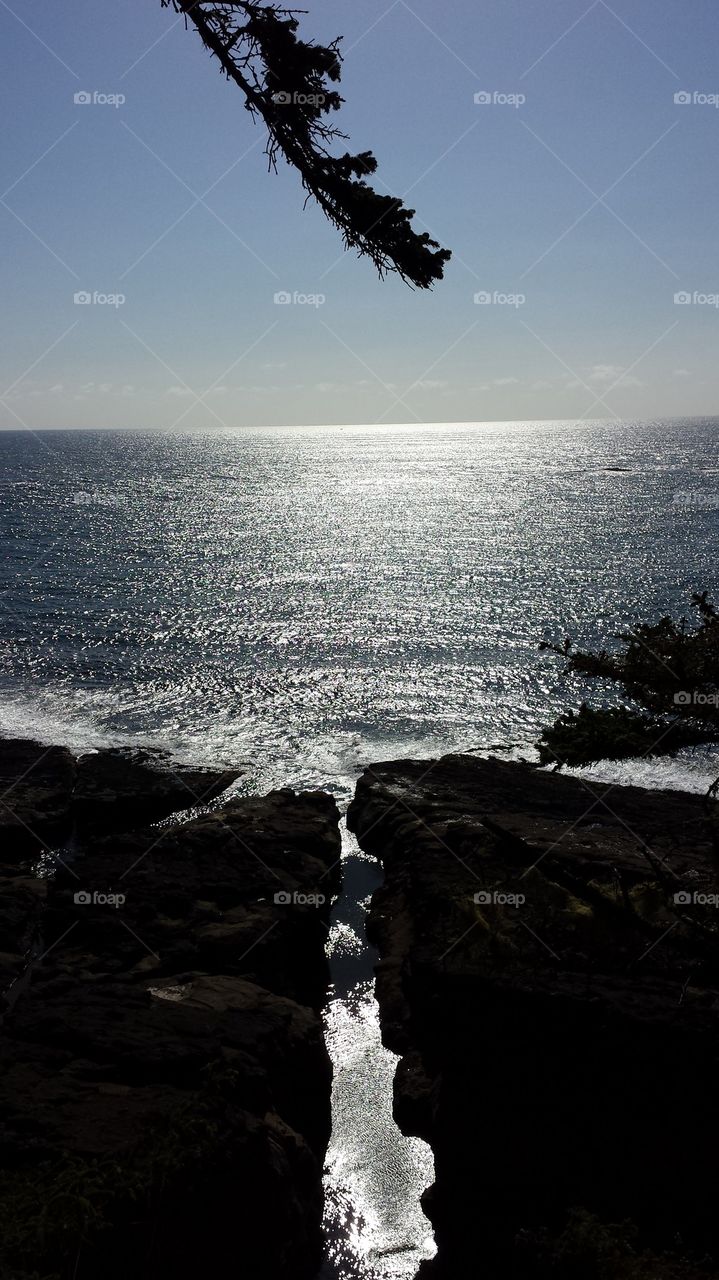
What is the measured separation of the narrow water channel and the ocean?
4 centimetres

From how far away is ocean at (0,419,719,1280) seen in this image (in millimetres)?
16469

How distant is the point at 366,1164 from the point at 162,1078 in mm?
4774

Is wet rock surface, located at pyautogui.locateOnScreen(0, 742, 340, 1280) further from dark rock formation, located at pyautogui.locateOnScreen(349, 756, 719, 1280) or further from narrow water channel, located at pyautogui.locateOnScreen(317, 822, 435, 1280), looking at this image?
dark rock formation, located at pyautogui.locateOnScreen(349, 756, 719, 1280)

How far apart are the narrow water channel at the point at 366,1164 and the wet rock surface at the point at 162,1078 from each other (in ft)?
1.69

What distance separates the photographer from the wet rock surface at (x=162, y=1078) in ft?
26.6

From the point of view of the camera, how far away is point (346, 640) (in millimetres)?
49188

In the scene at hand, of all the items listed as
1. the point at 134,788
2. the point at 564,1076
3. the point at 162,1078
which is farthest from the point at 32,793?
the point at 564,1076

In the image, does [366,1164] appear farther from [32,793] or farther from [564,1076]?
[32,793]

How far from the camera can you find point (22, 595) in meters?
56.7

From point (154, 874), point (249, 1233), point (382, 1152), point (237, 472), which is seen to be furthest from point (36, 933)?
point (237, 472)

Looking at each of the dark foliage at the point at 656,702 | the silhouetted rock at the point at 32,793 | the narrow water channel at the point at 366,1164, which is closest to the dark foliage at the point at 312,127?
the dark foliage at the point at 656,702

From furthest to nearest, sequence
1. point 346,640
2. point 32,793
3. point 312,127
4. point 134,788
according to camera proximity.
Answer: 1. point 346,640
2. point 134,788
3. point 32,793
4. point 312,127

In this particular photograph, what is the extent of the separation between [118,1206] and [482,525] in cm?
8967

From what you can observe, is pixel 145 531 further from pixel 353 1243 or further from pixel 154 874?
pixel 353 1243
